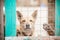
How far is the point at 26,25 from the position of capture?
2027 mm

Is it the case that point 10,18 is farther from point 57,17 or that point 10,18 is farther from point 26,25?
point 57,17

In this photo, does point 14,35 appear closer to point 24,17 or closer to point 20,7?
point 24,17

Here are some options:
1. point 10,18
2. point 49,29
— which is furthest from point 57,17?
point 10,18

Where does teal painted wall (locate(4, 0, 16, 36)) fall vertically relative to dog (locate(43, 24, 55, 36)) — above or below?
above

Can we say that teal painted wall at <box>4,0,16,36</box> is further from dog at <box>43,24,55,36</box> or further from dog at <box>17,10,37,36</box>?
dog at <box>43,24,55,36</box>

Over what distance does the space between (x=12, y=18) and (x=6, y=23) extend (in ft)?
0.40

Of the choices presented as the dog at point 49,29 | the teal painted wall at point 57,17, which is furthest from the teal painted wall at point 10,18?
the teal painted wall at point 57,17

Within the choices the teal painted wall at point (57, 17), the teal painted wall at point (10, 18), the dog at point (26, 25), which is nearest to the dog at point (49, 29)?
the teal painted wall at point (57, 17)

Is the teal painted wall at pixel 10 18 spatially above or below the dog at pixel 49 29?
above

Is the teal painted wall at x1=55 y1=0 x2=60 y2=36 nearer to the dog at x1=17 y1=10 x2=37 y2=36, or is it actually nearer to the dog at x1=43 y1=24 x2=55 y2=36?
the dog at x1=43 y1=24 x2=55 y2=36

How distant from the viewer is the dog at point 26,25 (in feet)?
6.63

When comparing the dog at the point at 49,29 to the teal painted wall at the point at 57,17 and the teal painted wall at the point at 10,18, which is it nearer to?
the teal painted wall at the point at 57,17

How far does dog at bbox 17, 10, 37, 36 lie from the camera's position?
6.63ft

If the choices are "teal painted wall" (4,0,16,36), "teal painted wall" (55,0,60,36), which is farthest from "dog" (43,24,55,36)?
"teal painted wall" (4,0,16,36)
